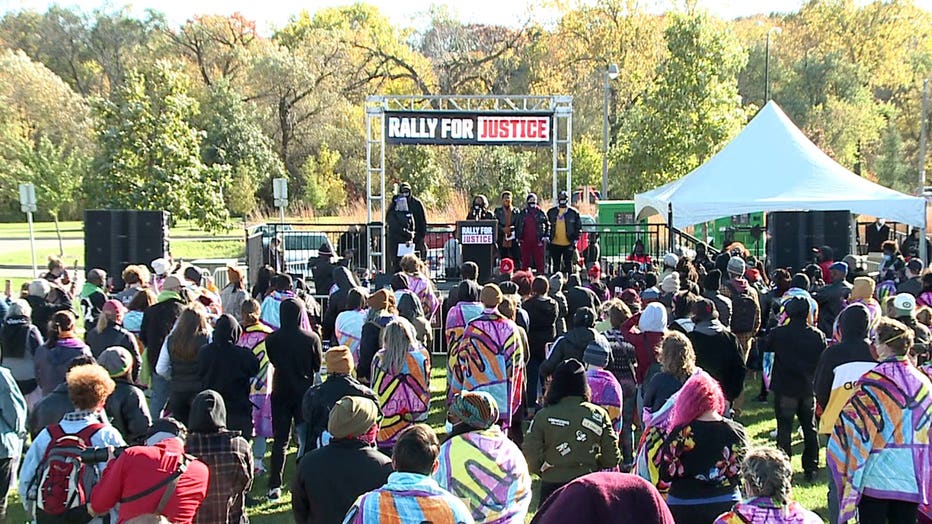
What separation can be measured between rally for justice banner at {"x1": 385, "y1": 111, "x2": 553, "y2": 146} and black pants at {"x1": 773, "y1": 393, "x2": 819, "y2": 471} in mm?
10622

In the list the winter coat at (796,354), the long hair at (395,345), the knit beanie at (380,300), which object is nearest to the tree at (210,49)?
the knit beanie at (380,300)

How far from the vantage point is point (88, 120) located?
50594 mm

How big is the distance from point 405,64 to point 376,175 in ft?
25.4

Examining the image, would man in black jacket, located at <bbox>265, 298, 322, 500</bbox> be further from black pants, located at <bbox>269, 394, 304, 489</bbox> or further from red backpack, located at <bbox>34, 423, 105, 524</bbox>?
red backpack, located at <bbox>34, 423, 105, 524</bbox>

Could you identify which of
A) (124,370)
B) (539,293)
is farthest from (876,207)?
(124,370)

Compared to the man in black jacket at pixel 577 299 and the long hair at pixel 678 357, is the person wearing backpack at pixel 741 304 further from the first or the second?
the long hair at pixel 678 357

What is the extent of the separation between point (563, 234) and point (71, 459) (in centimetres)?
1176

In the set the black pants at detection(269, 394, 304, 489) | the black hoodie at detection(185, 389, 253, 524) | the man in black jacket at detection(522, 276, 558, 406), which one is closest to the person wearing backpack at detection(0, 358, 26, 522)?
the black pants at detection(269, 394, 304, 489)

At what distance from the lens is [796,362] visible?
7.62 metres

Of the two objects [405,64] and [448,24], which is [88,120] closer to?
[405,64]

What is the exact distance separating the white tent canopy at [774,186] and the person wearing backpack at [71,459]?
43.5 feet

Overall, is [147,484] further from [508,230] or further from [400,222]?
[508,230]

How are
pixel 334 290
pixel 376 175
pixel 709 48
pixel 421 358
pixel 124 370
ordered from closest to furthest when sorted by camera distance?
pixel 124 370, pixel 421 358, pixel 334 290, pixel 709 48, pixel 376 175

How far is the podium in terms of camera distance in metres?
16.4
